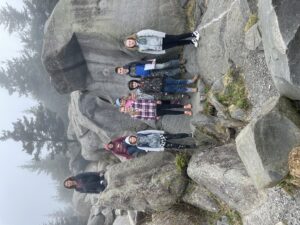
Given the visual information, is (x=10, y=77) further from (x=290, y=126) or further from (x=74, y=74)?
(x=290, y=126)

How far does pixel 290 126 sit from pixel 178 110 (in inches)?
303

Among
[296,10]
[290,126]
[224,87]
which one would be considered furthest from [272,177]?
[224,87]

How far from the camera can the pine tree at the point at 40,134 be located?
28438 mm

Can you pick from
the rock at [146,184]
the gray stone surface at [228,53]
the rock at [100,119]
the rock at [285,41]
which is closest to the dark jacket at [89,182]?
the rock at [146,184]

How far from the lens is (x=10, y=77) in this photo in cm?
4012

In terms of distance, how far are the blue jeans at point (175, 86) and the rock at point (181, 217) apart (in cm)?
432

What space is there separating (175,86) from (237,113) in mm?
4285

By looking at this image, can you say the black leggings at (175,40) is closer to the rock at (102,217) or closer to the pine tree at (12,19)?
the rock at (102,217)

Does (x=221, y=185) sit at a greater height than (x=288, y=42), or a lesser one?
lesser

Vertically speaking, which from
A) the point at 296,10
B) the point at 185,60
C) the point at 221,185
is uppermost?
the point at 296,10

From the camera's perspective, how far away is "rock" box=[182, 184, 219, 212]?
42.9 feet

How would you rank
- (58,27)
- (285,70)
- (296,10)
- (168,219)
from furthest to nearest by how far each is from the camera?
(58,27) → (168,219) → (285,70) → (296,10)

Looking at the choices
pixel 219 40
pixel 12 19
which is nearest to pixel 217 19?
pixel 219 40

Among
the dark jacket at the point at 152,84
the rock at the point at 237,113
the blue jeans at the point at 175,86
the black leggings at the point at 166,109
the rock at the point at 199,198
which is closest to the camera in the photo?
the rock at the point at 237,113
